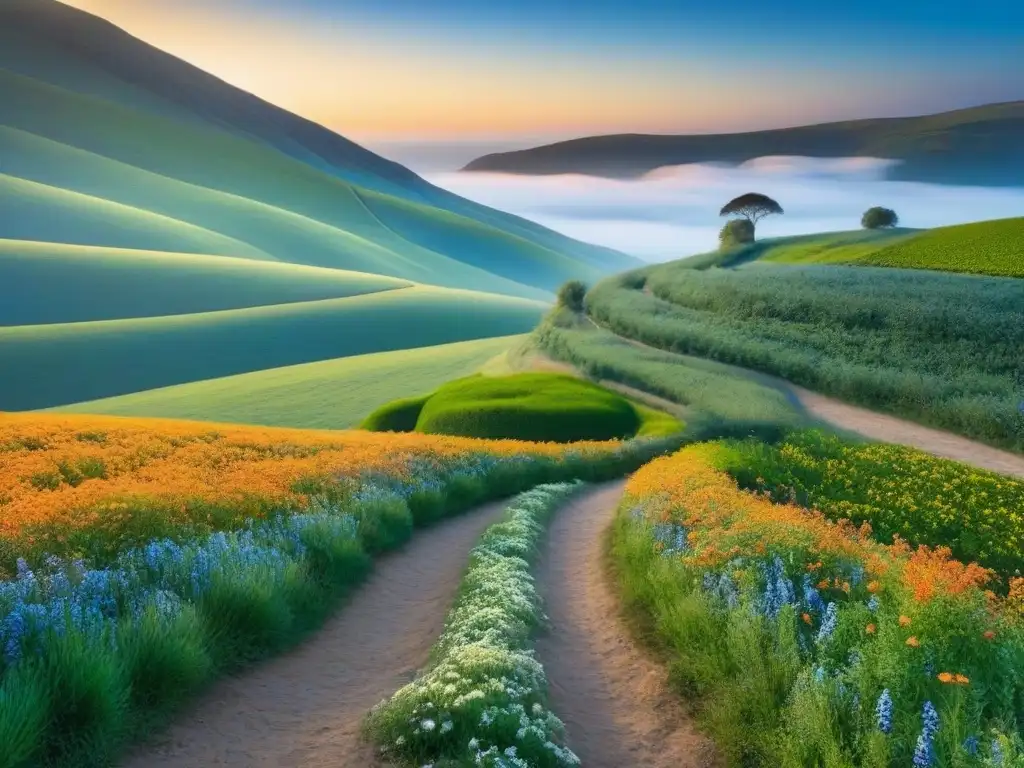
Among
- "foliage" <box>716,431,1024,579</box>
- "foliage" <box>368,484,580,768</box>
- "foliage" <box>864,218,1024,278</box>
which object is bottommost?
"foliage" <box>716,431,1024,579</box>

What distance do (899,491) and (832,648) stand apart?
1558cm

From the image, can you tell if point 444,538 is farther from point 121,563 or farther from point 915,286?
point 915,286

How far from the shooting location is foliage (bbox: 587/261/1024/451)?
34344 mm

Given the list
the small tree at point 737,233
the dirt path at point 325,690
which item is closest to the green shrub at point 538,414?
the dirt path at point 325,690

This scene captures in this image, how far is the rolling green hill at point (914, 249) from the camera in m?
60.6


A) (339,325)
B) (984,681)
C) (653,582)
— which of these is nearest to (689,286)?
(339,325)

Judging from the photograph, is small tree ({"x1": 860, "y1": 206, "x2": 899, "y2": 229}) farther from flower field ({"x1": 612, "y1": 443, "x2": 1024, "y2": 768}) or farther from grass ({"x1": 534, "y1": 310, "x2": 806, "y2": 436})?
flower field ({"x1": 612, "y1": 443, "x2": 1024, "y2": 768})

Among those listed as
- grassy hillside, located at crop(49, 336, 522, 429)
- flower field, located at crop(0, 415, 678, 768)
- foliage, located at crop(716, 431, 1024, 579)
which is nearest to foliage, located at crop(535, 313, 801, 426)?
foliage, located at crop(716, 431, 1024, 579)

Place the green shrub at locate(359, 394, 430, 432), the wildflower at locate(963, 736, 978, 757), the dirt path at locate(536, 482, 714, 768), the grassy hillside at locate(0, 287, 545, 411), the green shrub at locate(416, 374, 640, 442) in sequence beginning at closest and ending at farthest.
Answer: the wildflower at locate(963, 736, 978, 757) → the dirt path at locate(536, 482, 714, 768) → the green shrub at locate(416, 374, 640, 442) → the green shrub at locate(359, 394, 430, 432) → the grassy hillside at locate(0, 287, 545, 411)

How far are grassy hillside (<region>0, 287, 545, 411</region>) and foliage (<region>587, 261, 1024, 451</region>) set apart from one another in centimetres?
3548

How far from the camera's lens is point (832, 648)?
777 centimetres

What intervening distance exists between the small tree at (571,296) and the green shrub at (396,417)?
19318mm

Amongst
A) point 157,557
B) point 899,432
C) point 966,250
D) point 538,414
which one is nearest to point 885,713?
point 157,557

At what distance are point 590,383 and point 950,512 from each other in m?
29.1
